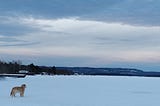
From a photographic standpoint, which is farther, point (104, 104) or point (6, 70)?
point (6, 70)

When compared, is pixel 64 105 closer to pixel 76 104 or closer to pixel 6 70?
pixel 76 104

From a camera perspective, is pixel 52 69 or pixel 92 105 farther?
pixel 52 69

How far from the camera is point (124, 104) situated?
51.3 feet

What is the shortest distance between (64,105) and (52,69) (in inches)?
5184

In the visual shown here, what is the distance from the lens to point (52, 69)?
146375mm

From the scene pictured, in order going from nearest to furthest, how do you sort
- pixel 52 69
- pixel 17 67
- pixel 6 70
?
1. pixel 6 70
2. pixel 17 67
3. pixel 52 69

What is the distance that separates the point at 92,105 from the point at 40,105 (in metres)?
2.06

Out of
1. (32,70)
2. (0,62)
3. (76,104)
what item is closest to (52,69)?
(32,70)

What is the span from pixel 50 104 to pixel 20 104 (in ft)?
3.86

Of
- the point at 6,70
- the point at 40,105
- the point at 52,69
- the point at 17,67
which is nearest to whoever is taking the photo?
the point at 40,105

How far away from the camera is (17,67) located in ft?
436

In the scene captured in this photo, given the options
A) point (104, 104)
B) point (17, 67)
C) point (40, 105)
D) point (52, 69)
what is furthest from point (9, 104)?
point (52, 69)

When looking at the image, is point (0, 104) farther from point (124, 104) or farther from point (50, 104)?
point (124, 104)

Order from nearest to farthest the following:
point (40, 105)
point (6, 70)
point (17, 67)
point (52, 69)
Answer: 1. point (40, 105)
2. point (6, 70)
3. point (17, 67)
4. point (52, 69)
